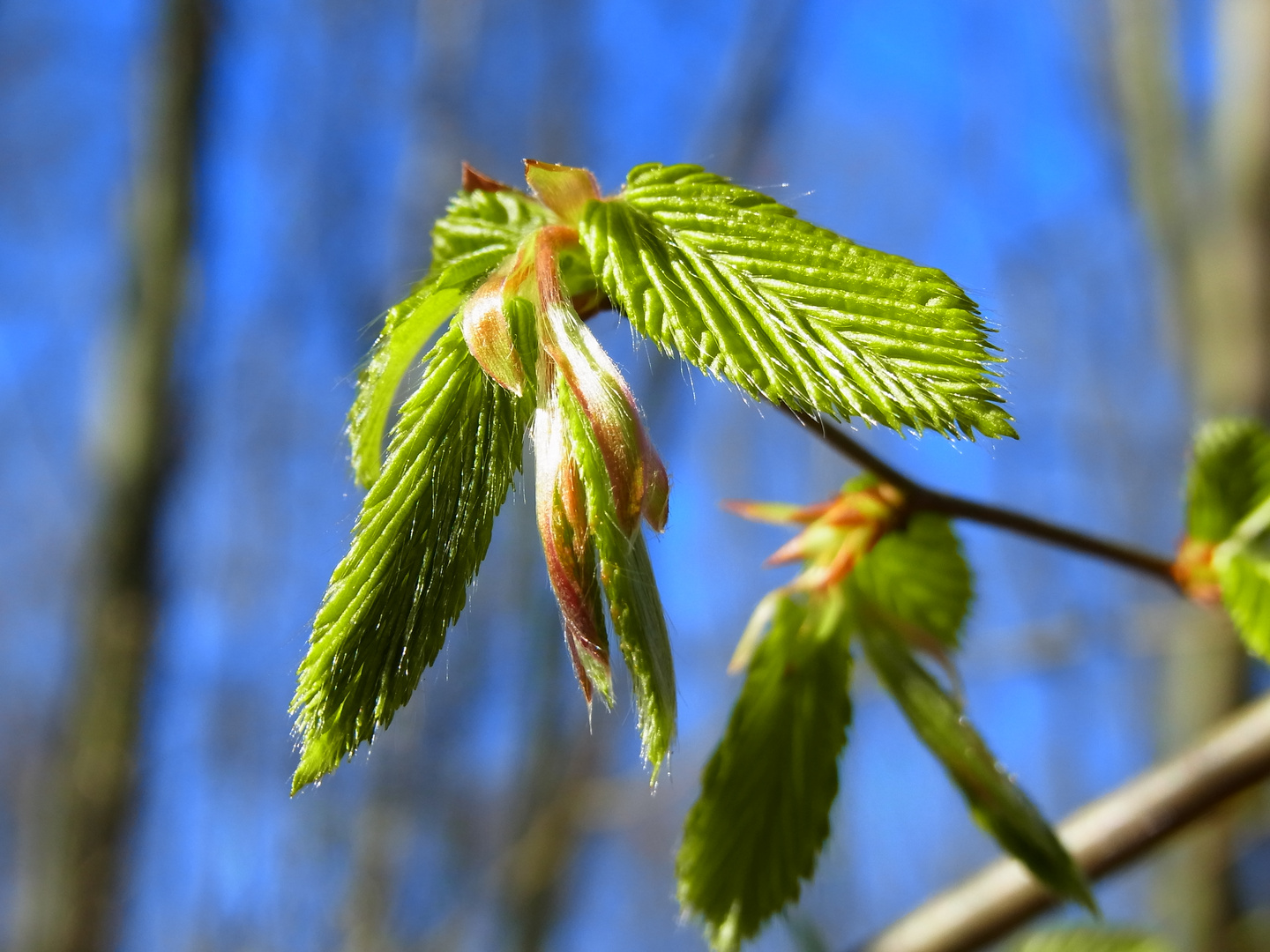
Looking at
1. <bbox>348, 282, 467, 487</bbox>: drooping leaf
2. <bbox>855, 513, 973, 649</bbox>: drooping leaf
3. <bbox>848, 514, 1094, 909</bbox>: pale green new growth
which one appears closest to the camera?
<bbox>348, 282, 467, 487</bbox>: drooping leaf

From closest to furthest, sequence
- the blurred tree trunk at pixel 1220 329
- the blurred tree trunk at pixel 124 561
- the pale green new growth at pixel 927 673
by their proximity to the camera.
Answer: the pale green new growth at pixel 927 673 < the blurred tree trunk at pixel 1220 329 < the blurred tree trunk at pixel 124 561

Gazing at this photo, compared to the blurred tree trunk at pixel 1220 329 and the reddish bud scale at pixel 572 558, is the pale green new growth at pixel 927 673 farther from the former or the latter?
the blurred tree trunk at pixel 1220 329

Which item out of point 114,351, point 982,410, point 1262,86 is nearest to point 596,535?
point 982,410

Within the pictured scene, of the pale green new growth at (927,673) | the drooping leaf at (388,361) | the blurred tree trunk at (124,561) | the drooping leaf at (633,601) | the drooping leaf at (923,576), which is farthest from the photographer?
the blurred tree trunk at (124,561)

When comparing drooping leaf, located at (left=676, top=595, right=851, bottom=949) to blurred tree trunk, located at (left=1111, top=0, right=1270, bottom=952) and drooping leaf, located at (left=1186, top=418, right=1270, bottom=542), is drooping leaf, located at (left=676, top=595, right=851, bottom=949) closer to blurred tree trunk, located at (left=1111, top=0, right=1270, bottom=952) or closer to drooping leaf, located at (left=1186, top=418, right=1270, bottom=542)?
drooping leaf, located at (left=1186, top=418, right=1270, bottom=542)

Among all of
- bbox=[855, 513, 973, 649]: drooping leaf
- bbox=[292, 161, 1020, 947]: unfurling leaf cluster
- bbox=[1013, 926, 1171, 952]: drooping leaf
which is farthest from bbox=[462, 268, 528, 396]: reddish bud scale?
bbox=[1013, 926, 1171, 952]: drooping leaf

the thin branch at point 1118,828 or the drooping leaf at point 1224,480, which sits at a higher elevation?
the drooping leaf at point 1224,480

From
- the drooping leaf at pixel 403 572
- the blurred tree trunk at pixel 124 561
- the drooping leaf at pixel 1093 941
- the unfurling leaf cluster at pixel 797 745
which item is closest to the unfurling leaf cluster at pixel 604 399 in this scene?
the drooping leaf at pixel 403 572
